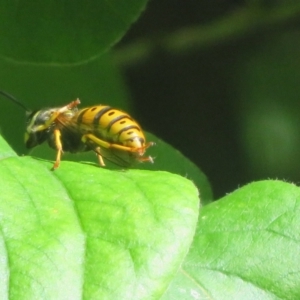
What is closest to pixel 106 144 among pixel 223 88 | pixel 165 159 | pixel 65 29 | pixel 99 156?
pixel 99 156

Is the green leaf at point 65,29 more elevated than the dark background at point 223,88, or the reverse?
the green leaf at point 65,29

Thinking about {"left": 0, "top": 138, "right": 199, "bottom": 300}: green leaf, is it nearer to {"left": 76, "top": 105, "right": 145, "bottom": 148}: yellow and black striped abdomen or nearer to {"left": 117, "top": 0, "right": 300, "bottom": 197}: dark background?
{"left": 76, "top": 105, "right": 145, "bottom": 148}: yellow and black striped abdomen

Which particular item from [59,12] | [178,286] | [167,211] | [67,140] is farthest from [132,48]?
[167,211]

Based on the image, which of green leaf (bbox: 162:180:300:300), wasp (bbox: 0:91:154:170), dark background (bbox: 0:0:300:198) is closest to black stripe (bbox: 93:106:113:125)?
wasp (bbox: 0:91:154:170)

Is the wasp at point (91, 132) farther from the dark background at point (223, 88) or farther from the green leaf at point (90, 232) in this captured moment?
the dark background at point (223, 88)

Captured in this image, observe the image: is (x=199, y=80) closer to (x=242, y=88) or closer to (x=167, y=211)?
(x=242, y=88)

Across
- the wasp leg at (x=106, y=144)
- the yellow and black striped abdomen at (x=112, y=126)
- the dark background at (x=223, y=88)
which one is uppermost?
the yellow and black striped abdomen at (x=112, y=126)

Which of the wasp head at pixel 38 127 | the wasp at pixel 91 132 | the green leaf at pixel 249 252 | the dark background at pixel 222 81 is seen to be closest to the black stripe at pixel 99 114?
the wasp at pixel 91 132
